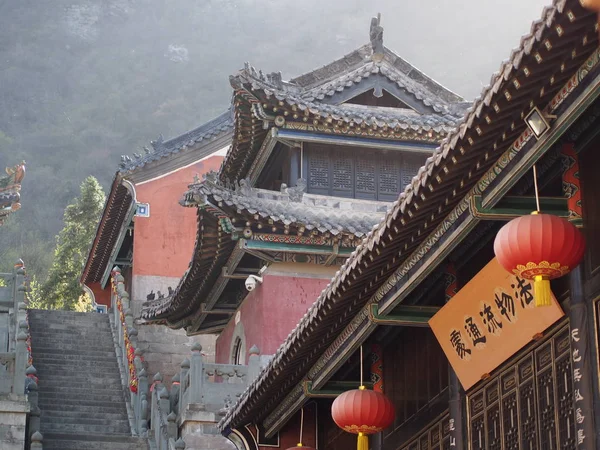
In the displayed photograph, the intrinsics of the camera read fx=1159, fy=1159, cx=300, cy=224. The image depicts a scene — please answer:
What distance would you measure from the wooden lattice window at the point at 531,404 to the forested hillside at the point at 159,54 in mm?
53217

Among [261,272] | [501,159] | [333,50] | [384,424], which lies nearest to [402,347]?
[384,424]

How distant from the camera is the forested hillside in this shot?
65.7m

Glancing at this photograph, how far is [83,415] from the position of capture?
19.9m

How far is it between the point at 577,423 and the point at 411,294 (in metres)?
3.23

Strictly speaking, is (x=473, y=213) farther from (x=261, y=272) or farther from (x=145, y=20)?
(x=145, y=20)

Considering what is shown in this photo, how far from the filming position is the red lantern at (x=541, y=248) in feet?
23.3

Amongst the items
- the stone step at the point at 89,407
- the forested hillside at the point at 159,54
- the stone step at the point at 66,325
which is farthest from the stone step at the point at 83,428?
the forested hillside at the point at 159,54

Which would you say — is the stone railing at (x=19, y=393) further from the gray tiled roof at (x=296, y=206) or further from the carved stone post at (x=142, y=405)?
the gray tiled roof at (x=296, y=206)

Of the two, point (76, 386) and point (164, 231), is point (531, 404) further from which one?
point (164, 231)

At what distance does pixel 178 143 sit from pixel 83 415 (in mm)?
9181

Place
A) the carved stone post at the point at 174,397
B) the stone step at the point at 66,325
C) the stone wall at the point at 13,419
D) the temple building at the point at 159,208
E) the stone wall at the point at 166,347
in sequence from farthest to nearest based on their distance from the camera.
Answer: the temple building at the point at 159,208 < the stone step at the point at 66,325 < the stone wall at the point at 166,347 < the carved stone post at the point at 174,397 < the stone wall at the point at 13,419

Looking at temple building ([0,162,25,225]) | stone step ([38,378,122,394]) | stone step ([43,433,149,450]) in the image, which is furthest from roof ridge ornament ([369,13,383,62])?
stone step ([38,378,122,394])

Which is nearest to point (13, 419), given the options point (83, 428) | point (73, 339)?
point (83, 428)

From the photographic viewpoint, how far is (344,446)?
12859 mm
